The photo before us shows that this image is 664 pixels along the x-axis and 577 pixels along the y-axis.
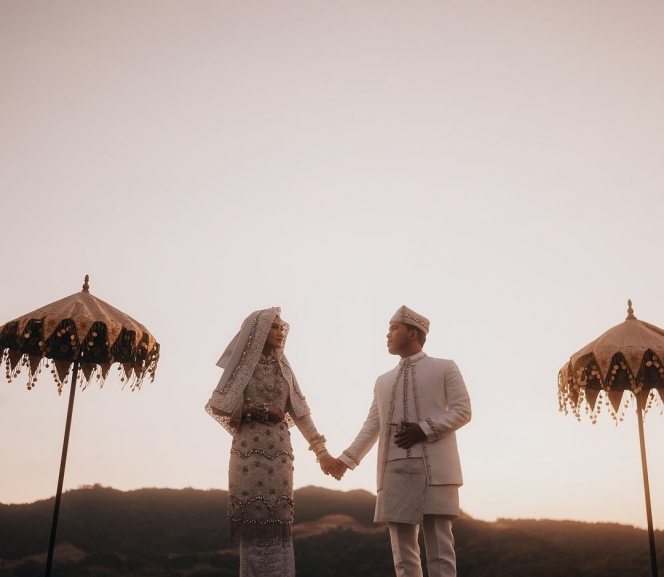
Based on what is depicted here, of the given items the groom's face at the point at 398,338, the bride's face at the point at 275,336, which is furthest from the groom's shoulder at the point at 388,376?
the bride's face at the point at 275,336

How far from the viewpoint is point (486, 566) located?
13.0 m

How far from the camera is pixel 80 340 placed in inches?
308

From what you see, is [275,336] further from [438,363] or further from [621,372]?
[621,372]

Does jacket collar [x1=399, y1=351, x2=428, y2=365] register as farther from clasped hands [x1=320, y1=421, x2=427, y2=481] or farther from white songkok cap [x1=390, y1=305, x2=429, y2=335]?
clasped hands [x1=320, y1=421, x2=427, y2=481]

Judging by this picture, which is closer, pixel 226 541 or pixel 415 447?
pixel 415 447

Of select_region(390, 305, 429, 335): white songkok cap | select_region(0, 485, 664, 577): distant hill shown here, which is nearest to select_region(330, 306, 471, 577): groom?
select_region(390, 305, 429, 335): white songkok cap

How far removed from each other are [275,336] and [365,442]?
1.27m

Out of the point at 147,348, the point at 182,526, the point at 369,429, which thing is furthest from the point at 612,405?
the point at 182,526

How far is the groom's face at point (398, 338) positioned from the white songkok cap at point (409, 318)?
0.05 meters

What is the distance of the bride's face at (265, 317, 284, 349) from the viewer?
6297 millimetres

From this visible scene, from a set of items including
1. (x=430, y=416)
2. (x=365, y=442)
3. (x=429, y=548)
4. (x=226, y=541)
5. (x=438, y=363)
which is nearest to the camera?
(x=429, y=548)

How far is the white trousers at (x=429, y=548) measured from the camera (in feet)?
17.9

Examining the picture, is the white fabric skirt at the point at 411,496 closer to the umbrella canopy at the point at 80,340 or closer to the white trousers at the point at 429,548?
the white trousers at the point at 429,548

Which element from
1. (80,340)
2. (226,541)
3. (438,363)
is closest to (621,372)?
(438,363)
